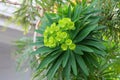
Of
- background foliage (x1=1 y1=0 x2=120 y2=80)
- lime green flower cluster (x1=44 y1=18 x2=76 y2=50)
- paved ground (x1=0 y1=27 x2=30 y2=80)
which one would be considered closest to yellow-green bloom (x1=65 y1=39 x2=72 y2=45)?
lime green flower cluster (x1=44 y1=18 x2=76 y2=50)

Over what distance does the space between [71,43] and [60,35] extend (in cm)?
5

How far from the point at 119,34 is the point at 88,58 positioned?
29 centimetres

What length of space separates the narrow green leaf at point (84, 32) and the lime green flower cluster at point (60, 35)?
0.13 ft

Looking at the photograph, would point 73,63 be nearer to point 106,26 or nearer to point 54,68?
point 54,68

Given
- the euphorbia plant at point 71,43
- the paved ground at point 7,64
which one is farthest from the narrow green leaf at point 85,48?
the paved ground at point 7,64

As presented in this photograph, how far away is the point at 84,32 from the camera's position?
1.03 meters

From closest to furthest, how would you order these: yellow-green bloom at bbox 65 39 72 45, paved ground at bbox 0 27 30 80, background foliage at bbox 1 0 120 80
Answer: yellow-green bloom at bbox 65 39 72 45
background foliage at bbox 1 0 120 80
paved ground at bbox 0 27 30 80

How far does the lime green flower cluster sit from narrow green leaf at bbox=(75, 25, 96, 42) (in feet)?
0.13

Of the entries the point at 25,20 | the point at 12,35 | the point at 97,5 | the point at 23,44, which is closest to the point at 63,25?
the point at 97,5

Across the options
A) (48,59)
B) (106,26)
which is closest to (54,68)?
(48,59)

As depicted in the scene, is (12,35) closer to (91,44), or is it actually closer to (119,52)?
(119,52)

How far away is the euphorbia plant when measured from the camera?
1.00 metres

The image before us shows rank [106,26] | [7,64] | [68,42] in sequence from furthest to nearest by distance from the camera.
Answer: [7,64] → [106,26] → [68,42]

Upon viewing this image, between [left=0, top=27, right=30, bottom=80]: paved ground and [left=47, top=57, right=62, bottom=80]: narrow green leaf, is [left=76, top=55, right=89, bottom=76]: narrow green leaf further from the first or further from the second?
[left=0, top=27, right=30, bottom=80]: paved ground
